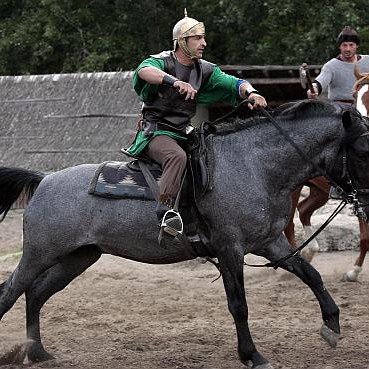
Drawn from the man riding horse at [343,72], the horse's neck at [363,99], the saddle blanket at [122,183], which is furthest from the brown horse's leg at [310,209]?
the saddle blanket at [122,183]

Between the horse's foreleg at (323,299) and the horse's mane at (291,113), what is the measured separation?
3.41 ft

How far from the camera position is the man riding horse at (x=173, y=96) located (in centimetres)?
626

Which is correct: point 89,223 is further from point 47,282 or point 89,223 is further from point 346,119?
point 346,119

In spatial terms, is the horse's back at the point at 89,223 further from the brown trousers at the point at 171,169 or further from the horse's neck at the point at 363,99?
the horse's neck at the point at 363,99

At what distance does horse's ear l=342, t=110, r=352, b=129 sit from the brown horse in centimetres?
209

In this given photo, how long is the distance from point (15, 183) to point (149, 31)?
16.9 meters

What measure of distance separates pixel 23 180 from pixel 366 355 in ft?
9.46

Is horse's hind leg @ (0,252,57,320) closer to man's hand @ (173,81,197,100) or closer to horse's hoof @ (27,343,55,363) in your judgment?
horse's hoof @ (27,343,55,363)

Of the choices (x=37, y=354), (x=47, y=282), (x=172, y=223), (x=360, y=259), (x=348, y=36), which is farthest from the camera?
(x=360, y=259)

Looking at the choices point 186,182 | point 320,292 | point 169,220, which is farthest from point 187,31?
point 320,292

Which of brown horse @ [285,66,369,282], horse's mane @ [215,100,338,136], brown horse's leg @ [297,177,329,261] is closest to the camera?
horse's mane @ [215,100,338,136]

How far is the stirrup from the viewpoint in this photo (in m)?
6.22

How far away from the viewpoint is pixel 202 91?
266 inches

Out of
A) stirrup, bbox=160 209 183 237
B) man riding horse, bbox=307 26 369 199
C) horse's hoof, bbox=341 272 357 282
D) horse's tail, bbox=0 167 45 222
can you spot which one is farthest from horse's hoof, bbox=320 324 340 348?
man riding horse, bbox=307 26 369 199
